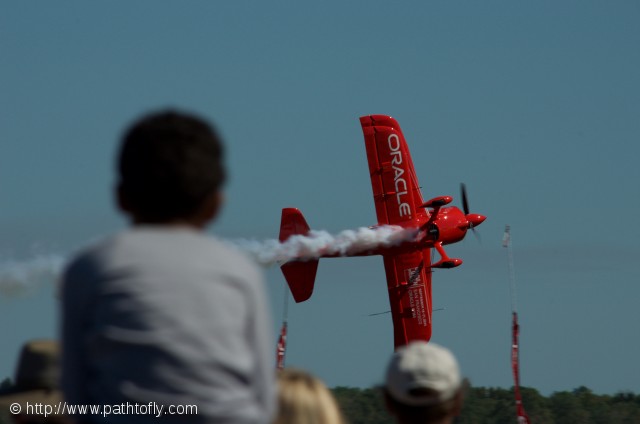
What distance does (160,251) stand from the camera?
12.2 ft

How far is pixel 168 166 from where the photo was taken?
3742 mm

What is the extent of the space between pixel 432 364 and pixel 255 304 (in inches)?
33.5

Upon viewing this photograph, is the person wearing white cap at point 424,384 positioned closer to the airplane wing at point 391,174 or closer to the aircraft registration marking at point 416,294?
the airplane wing at point 391,174

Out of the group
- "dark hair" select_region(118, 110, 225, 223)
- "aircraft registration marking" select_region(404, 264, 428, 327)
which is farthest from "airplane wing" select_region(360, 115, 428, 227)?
"dark hair" select_region(118, 110, 225, 223)

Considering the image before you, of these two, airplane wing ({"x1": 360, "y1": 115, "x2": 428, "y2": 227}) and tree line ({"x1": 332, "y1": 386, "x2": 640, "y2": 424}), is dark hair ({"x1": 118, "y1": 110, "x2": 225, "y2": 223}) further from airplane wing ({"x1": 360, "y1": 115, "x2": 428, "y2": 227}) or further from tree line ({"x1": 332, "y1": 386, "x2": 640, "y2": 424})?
tree line ({"x1": 332, "y1": 386, "x2": 640, "y2": 424})

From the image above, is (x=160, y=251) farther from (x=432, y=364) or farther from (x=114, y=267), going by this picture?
(x=432, y=364)

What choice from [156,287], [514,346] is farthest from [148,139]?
[514,346]

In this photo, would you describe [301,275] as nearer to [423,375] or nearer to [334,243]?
[334,243]

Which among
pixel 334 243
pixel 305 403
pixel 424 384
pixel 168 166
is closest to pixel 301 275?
pixel 334 243

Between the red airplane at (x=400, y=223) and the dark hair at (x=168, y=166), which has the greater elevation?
the red airplane at (x=400, y=223)

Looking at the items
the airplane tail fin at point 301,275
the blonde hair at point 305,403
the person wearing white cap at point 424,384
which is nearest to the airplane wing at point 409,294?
the airplane tail fin at point 301,275

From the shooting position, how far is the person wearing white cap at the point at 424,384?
4383 mm

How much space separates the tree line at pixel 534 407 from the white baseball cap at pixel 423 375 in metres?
37.3

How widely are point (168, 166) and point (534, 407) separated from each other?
187 feet
